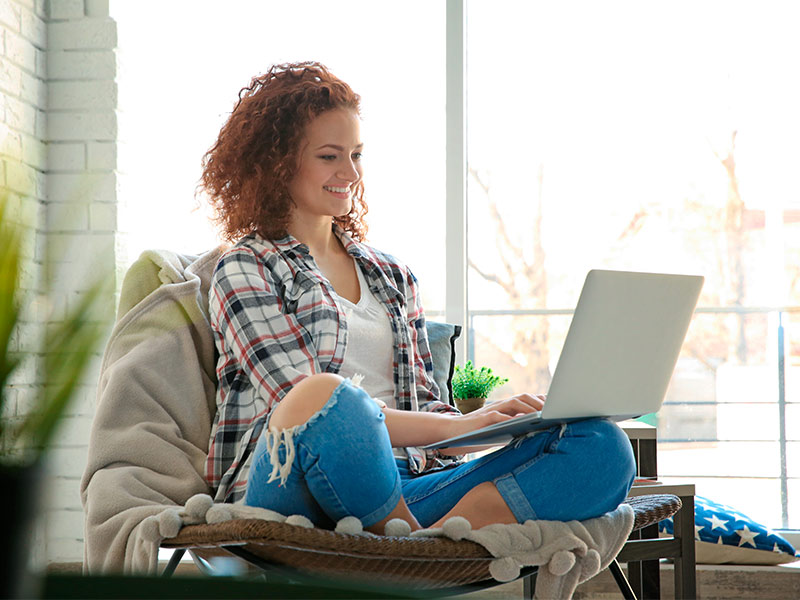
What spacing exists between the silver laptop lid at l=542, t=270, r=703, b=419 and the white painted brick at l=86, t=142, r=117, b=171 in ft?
7.09

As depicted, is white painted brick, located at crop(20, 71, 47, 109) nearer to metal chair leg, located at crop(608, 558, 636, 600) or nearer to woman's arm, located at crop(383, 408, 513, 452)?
woman's arm, located at crop(383, 408, 513, 452)

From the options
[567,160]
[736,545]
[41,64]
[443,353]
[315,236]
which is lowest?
[736,545]

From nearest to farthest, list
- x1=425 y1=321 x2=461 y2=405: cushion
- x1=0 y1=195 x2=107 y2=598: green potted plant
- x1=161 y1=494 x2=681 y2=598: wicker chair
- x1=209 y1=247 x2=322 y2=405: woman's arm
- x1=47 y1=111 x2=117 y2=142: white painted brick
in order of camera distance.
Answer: x1=0 y1=195 x2=107 y2=598: green potted plant → x1=161 y1=494 x2=681 y2=598: wicker chair → x1=209 y1=247 x2=322 y2=405: woman's arm → x1=425 y1=321 x2=461 y2=405: cushion → x1=47 y1=111 x2=117 y2=142: white painted brick

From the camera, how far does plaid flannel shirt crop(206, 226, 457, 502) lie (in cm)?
164

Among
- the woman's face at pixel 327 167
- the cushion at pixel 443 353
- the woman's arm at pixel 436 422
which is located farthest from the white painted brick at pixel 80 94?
the woman's arm at pixel 436 422

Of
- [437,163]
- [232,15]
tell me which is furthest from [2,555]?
[232,15]

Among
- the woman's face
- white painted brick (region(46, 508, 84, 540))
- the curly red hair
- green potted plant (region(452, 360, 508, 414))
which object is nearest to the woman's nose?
the woman's face

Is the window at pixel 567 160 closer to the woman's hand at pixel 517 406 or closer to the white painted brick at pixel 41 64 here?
the white painted brick at pixel 41 64

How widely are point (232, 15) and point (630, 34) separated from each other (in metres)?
1.44

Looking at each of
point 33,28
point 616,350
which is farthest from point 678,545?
point 33,28

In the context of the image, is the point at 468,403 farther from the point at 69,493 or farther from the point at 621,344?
the point at 69,493

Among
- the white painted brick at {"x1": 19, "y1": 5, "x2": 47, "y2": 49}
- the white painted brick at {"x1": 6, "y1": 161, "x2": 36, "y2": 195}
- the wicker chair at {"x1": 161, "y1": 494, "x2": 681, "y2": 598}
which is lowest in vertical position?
the wicker chair at {"x1": 161, "y1": 494, "x2": 681, "y2": 598}

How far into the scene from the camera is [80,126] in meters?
3.08

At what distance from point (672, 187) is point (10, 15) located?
230 centimetres
